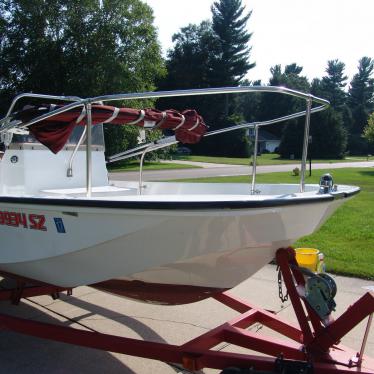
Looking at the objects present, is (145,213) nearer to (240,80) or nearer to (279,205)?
(279,205)

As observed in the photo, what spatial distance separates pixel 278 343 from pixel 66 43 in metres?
26.4

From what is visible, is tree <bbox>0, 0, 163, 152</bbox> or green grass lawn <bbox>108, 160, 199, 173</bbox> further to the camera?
tree <bbox>0, 0, 163, 152</bbox>

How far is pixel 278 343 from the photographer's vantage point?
9.93 feet

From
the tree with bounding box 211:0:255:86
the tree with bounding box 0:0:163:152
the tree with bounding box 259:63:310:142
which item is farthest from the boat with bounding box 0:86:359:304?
the tree with bounding box 211:0:255:86

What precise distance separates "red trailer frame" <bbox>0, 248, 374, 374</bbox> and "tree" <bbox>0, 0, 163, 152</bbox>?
76.4ft

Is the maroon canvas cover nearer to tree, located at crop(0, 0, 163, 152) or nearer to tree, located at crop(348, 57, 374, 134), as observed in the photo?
tree, located at crop(0, 0, 163, 152)

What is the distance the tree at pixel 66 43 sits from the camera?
85.2 feet

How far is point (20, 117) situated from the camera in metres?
3.73

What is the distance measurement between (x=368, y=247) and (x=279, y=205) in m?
4.36

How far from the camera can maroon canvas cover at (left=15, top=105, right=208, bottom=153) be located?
11.8 feet

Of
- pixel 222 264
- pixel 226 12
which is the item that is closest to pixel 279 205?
pixel 222 264

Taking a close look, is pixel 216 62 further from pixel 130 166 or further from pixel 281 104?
pixel 130 166

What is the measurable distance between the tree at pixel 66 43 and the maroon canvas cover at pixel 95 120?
21731 millimetres

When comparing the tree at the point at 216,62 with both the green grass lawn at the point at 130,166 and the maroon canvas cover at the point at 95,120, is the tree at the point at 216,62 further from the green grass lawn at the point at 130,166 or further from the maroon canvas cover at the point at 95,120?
the maroon canvas cover at the point at 95,120
